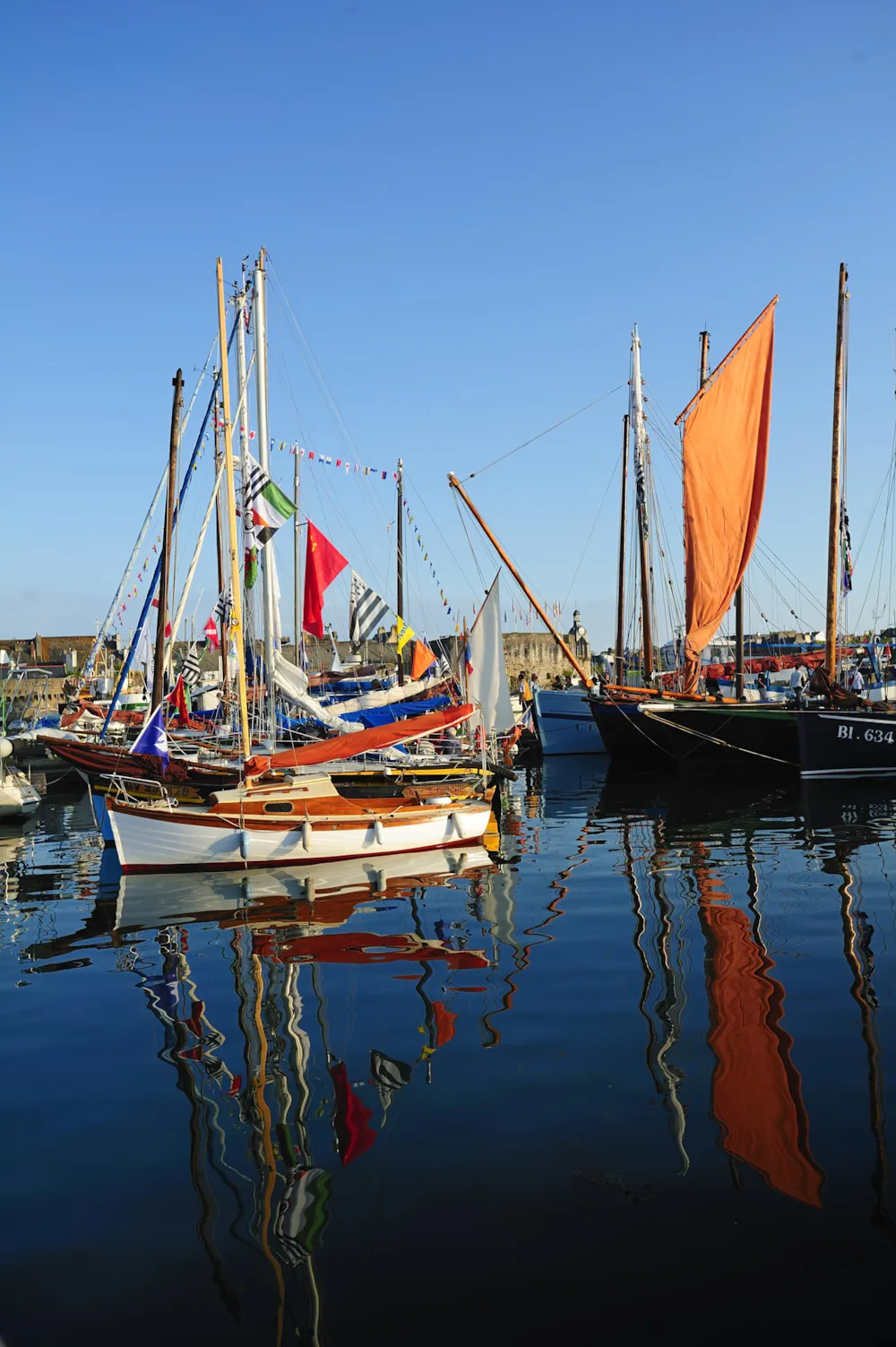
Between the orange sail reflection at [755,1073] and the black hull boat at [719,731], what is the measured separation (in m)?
21.6

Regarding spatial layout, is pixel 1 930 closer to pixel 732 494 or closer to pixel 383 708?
pixel 383 708

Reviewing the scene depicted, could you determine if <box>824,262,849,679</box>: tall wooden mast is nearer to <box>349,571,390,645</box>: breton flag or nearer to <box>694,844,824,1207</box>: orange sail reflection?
<box>349,571,390,645</box>: breton flag

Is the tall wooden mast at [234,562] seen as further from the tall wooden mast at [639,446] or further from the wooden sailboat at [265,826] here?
the tall wooden mast at [639,446]

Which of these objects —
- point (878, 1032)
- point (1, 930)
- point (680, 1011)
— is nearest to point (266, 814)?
point (1, 930)

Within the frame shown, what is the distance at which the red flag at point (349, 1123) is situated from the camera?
709 centimetres

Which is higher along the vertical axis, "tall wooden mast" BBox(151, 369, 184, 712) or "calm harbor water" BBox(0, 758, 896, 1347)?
"tall wooden mast" BBox(151, 369, 184, 712)

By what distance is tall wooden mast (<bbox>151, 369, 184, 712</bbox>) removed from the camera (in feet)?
105

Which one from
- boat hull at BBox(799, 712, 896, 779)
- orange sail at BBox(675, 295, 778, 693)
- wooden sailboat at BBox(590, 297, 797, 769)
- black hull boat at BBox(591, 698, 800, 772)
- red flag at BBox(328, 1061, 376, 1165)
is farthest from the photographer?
orange sail at BBox(675, 295, 778, 693)

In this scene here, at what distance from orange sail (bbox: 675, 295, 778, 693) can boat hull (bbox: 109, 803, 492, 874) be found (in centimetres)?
2130

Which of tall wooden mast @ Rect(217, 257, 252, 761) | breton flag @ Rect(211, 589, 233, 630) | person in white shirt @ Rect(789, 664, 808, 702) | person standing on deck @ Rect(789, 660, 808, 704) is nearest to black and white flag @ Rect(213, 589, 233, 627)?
breton flag @ Rect(211, 589, 233, 630)

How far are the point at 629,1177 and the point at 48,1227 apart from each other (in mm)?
3889

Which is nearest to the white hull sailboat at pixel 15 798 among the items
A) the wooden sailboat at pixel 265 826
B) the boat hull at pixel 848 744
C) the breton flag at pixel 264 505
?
the wooden sailboat at pixel 265 826

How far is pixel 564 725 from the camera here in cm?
4766

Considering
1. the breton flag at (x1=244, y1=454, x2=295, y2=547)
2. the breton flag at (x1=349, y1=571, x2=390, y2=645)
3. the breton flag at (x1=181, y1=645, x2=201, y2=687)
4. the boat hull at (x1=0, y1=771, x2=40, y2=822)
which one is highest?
the breton flag at (x1=244, y1=454, x2=295, y2=547)
